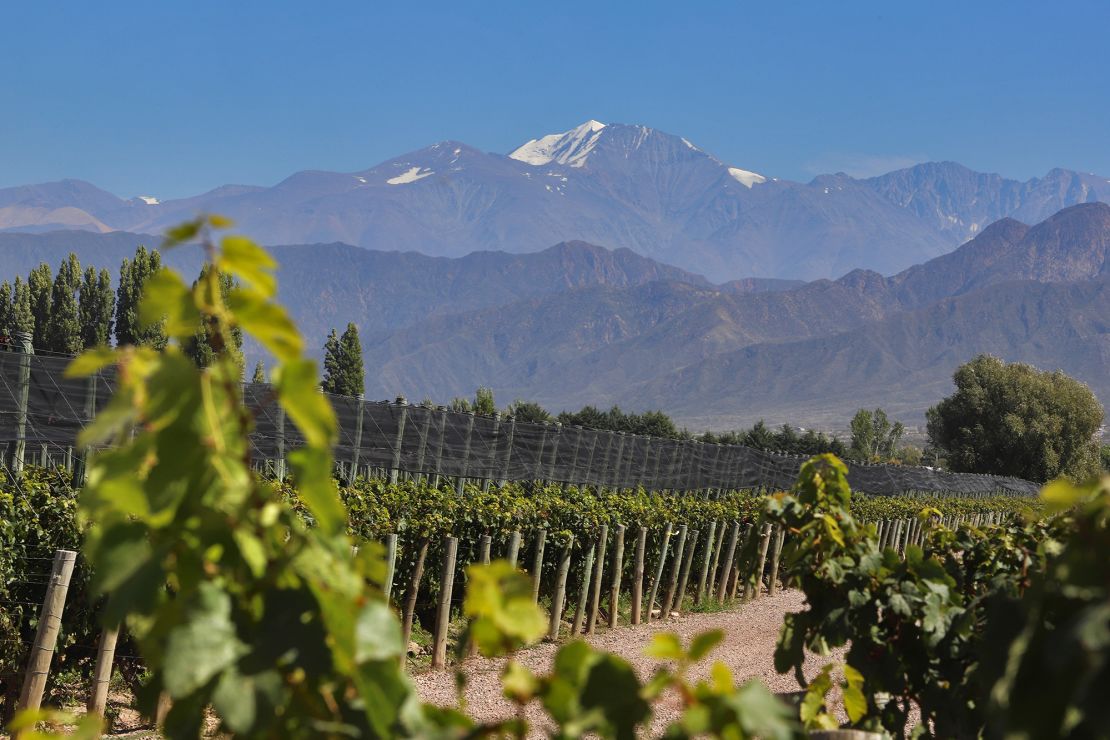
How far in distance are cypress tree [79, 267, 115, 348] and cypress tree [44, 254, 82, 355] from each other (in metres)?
0.96

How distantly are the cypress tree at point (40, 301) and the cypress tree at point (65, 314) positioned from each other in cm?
37

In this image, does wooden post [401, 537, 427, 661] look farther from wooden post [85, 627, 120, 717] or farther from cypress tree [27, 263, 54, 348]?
cypress tree [27, 263, 54, 348]

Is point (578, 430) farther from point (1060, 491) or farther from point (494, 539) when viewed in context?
point (1060, 491)

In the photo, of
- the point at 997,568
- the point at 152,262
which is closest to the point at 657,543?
the point at 997,568

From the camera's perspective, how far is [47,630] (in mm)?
7281

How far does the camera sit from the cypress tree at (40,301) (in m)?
72.9

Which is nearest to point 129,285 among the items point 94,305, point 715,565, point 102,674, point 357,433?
point 94,305

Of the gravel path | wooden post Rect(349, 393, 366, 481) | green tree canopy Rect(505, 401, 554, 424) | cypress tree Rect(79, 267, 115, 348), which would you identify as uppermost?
cypress tree Rect(79, 267, 115, 348)

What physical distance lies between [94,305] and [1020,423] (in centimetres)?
5830

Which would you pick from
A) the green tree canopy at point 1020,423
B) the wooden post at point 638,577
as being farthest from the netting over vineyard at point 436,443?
the green tree canopy at point 1020,423

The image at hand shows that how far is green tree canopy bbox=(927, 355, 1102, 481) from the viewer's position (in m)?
68.1

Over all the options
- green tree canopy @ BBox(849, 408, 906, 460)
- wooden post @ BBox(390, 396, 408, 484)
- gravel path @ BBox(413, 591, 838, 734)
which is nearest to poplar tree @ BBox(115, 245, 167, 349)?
green tree canopy @ BBox(849, 408, 906, 460)

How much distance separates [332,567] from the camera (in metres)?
1.54

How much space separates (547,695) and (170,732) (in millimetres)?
519
